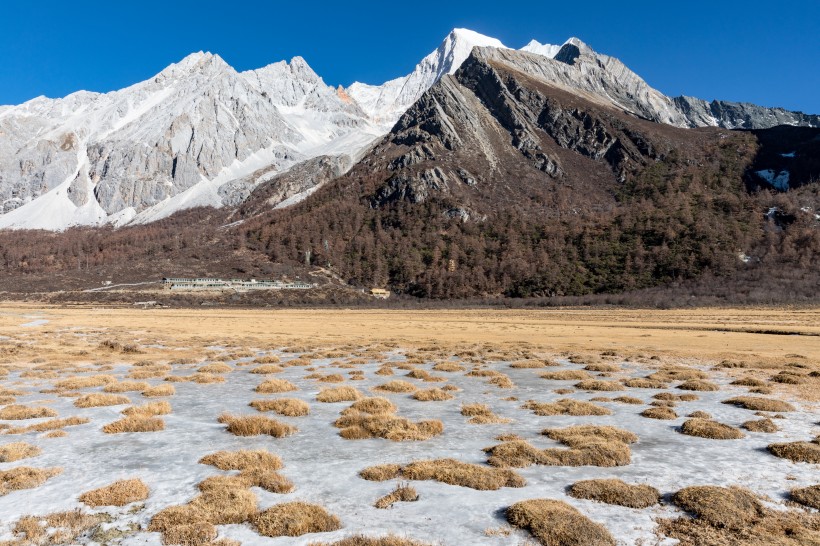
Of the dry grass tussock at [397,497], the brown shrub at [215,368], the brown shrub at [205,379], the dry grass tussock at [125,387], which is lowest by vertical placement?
the brown shrub at [215,368]

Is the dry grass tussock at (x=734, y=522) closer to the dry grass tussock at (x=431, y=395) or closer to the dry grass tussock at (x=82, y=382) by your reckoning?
the dry grass tussock at (x=431, y=395)

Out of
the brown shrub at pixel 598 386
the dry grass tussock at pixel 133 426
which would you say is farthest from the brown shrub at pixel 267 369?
the brown shrub at pixel 598 386

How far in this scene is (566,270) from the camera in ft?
563

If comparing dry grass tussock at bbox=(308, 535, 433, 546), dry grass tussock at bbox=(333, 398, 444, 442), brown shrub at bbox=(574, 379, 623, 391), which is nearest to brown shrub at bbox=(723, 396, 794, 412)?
brown shrub at bbox=(574, 379, 623, 391)

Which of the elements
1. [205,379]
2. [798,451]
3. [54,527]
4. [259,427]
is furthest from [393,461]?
[205,379]

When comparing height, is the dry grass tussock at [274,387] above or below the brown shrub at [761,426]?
below

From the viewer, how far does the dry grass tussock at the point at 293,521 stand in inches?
353

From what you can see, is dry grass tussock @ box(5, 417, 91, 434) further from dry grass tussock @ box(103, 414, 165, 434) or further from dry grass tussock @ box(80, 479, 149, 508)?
dry grass tussock @ box(80, 479, 149, 508)

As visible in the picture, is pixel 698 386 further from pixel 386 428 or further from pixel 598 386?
pixel 386 428

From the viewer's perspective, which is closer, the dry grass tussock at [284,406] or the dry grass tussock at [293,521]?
the dry grass tussock at [293,521]

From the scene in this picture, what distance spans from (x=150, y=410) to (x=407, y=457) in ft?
36.3

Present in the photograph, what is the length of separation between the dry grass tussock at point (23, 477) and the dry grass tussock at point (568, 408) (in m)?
15.8

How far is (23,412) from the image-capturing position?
17.6 meters

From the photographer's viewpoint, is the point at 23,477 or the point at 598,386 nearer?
the point at 23,477
